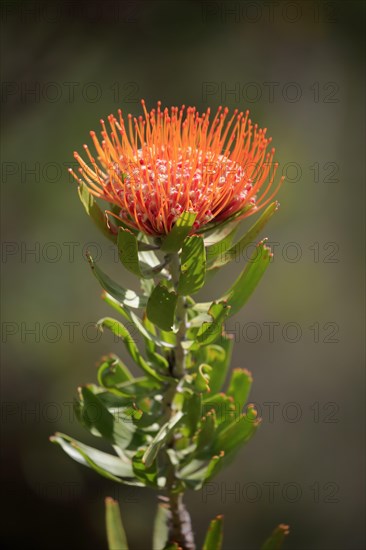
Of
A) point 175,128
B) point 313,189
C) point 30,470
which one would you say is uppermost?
point 313,189

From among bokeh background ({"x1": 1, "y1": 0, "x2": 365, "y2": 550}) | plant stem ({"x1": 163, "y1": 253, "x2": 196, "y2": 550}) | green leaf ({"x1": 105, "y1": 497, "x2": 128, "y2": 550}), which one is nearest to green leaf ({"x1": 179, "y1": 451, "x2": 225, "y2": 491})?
plant stem ({"x1": 163, "y1": 253, "x2": 196, "y2": 550})

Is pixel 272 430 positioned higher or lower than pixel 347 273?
lower

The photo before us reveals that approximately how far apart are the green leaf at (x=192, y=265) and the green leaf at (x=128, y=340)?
0.10 meters

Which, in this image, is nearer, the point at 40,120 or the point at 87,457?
the point at 87,457

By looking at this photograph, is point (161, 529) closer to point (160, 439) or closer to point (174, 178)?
point (160, 439)

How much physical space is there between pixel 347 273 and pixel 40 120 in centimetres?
102

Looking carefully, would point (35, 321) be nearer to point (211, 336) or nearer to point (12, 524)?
point (12, 524)

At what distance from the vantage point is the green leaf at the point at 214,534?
3.21 feet

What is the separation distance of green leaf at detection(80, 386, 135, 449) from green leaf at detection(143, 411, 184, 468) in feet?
0.22

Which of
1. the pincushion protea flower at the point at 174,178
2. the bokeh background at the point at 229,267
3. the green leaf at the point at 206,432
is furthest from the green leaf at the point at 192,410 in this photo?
the bokeh background at the point at 229,267

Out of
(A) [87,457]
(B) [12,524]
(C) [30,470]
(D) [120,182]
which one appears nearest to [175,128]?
(D) [120,182]

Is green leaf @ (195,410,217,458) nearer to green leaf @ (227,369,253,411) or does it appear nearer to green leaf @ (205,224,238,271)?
green leaf @ (227,369,253,411)

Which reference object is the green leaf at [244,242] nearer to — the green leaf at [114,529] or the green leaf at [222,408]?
the green leaf at [222,408]

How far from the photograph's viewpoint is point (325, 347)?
2.06 m
